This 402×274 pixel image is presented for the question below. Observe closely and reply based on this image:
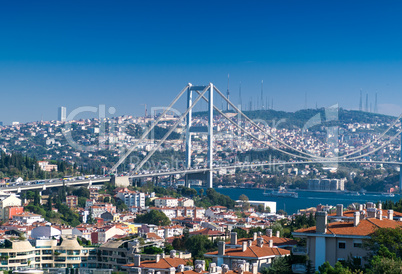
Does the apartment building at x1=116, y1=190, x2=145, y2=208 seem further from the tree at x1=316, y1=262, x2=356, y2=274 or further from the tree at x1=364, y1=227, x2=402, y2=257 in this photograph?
the tree at x1=316, y1=262, x2=356, y2=274

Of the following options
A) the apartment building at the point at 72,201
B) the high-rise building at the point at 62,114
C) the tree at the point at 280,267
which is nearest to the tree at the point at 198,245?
the tree at the point at 280,267

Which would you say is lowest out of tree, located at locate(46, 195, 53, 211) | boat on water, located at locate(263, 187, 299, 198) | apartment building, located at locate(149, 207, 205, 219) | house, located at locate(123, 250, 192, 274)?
boat on water, located at locate(263, 187, 299, 198)

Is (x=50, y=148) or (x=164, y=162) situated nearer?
(x=164, y=162)

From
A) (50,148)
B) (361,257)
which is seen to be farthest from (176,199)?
(50,148)

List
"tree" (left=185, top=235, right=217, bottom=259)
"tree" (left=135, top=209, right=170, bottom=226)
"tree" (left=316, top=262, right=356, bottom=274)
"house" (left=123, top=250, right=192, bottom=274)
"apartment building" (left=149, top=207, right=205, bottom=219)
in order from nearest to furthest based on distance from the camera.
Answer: "tree" (left=316, top=262, right=356, bottom=274), "house" (left=123, top=250, right=192, bottom=274), "tree" (left=185, top=235, right=217, bottom=259), "tree" (left=135, top=209, right=170, bottom=226), "apartment building" (left=149, top=207, right=205, bottom=219)

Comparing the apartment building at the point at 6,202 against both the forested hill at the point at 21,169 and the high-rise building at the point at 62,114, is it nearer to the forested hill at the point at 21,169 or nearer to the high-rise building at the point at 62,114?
the forested hill at the point at 21,169

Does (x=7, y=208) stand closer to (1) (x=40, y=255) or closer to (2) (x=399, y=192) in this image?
(1) (x=40, y=255)

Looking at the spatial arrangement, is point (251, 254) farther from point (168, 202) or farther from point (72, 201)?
point (168, 202)

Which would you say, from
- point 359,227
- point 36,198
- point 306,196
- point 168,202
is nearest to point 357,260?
point 359,227

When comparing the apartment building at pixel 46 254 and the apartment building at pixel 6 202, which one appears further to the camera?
the apartment building at pixel 6 202

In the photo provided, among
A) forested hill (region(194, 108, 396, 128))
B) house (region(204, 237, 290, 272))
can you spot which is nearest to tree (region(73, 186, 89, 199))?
house (region(204, 237, 290, 272))

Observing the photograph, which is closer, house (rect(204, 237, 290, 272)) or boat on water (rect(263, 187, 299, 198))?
house (rect(204, 237, 290, 272))
